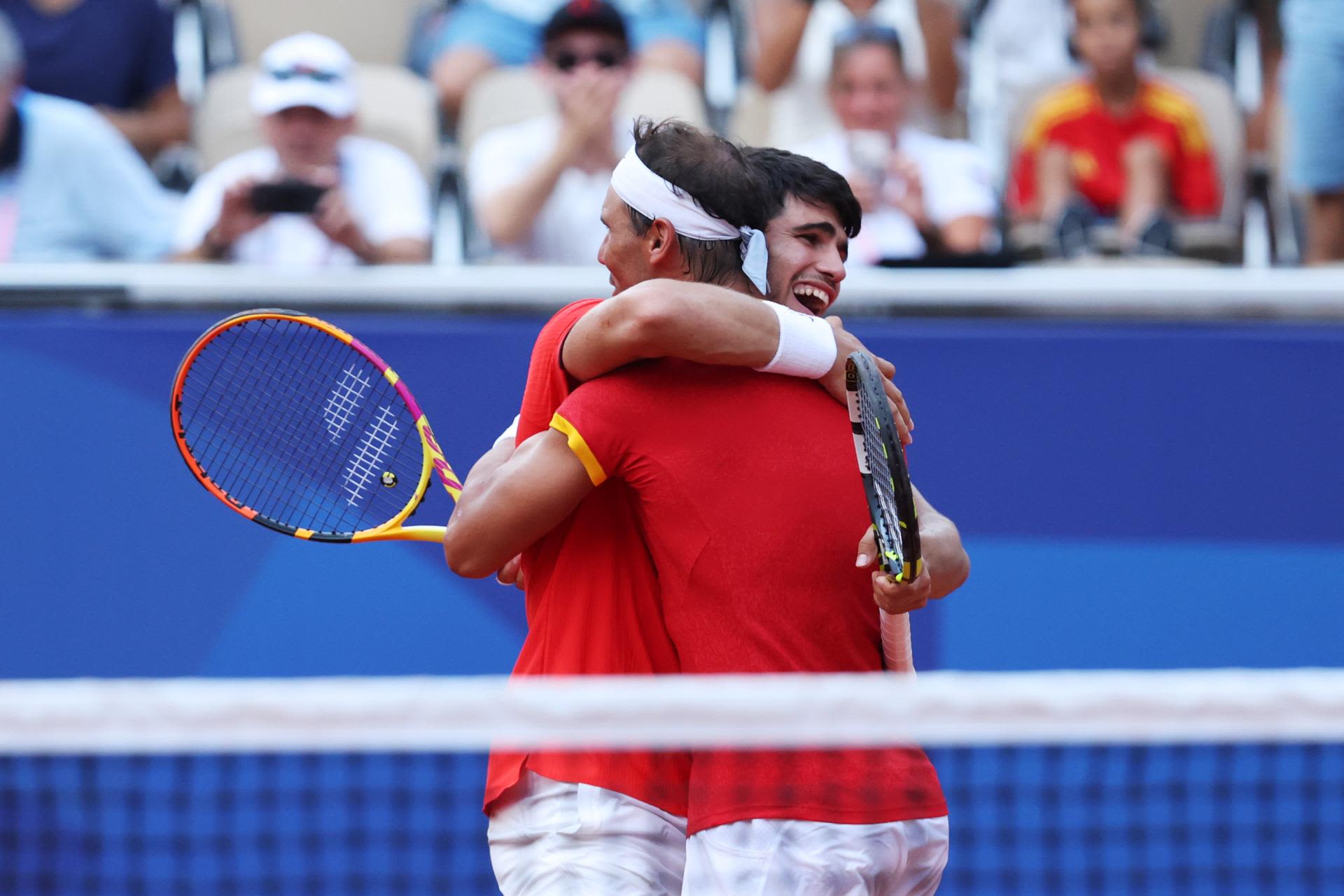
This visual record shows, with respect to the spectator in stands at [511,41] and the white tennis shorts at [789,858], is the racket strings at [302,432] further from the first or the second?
the spectator in stands at [511,41]

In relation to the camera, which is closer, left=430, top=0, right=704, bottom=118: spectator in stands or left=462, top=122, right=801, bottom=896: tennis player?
left=462, top=122, right=801, bottom=896: tennis player

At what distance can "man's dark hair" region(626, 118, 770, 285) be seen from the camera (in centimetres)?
272

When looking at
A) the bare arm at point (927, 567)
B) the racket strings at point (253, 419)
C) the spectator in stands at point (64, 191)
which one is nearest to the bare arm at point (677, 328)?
the bare arm at point (927, 567)

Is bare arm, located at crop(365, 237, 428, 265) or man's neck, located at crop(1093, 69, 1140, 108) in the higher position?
man's neck, located at crop(1093, 69, 1140, 108)

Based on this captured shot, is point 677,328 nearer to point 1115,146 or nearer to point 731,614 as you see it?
point 731,614

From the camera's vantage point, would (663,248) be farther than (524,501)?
Yes

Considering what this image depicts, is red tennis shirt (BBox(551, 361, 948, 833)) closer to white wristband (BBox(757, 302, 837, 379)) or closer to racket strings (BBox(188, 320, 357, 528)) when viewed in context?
white wristband (BBox(757, 302, 837, 379))

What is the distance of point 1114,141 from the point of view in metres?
6.03

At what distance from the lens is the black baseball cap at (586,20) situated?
5.62 m

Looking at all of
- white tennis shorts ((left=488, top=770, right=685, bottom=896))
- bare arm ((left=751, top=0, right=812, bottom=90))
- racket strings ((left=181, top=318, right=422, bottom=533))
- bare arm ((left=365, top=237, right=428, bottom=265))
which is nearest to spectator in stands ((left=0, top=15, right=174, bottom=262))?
bare arm ((left=365, top=237, right=428, bottom=265))

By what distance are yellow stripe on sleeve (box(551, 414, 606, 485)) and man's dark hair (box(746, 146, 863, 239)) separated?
513 mm

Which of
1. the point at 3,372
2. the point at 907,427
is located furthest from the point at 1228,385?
the point at 3,372

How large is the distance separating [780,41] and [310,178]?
1731 millimetres

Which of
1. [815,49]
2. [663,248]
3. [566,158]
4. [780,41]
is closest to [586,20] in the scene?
[566,158]
